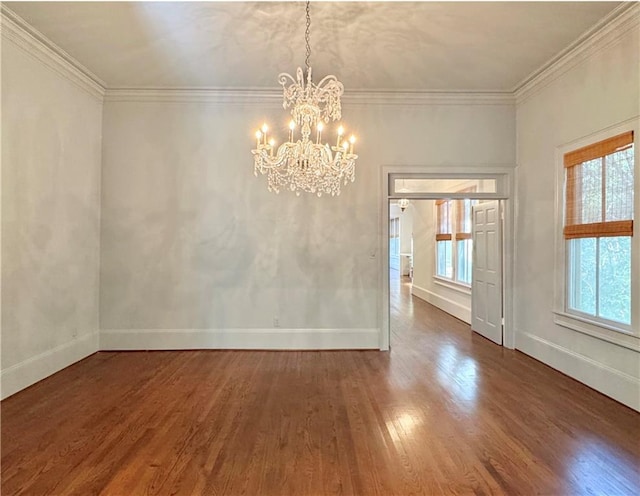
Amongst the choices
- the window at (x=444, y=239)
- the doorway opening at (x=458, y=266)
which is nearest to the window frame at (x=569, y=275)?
the doorway opening at (x=458, y=266)

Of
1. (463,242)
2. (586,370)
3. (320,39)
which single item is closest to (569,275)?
(586,370)

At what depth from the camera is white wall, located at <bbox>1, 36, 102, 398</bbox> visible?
337 cm

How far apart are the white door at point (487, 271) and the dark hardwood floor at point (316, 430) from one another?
1.01 m

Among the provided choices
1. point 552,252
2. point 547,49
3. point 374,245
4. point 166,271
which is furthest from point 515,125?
point 166,271

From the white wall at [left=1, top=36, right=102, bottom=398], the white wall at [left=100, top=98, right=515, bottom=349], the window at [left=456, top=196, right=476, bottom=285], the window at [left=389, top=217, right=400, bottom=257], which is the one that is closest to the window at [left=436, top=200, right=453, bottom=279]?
the window at [left=456, top=196, right=476, bottom=285]

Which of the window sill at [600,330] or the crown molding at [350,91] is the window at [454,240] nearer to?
the crown molding at [350,91]

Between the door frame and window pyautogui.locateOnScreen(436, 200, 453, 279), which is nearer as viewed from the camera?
the door frame

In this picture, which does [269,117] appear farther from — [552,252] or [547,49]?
[552,252]

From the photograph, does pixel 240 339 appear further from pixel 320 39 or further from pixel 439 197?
pixel 320 39

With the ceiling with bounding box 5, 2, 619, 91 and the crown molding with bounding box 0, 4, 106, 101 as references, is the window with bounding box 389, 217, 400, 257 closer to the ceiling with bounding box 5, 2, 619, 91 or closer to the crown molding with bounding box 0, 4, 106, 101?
the ceiling with bounding box 5, 2, 619, 91

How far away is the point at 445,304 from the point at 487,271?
7.84 feet

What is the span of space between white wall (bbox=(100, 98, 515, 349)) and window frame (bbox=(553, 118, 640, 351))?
1.22 metres

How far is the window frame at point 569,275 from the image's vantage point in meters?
3.13

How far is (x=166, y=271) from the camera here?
15.8 ft
